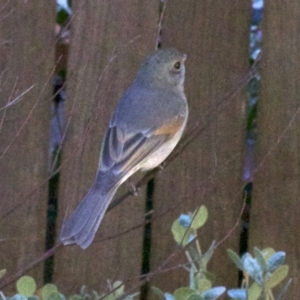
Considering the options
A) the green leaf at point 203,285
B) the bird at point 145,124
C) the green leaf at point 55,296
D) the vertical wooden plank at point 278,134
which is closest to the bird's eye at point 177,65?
the bird at point 145,124

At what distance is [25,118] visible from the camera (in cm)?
285

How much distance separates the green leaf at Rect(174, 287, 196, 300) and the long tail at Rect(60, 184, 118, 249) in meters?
0.33

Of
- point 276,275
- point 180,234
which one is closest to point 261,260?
point 276,275

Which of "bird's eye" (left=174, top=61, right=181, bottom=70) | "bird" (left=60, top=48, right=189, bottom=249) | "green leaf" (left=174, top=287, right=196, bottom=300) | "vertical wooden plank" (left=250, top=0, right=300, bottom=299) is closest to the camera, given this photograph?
"green leaf" (left=174, top=287, right=196, bottom=300)

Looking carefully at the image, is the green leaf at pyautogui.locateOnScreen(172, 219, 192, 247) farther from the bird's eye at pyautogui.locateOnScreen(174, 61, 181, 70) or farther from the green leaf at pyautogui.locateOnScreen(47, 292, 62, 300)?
the bird's eye at pyautogui.locateOnScreen(174, 61, 181, 70)

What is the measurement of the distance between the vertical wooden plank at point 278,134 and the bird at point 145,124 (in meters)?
0.37

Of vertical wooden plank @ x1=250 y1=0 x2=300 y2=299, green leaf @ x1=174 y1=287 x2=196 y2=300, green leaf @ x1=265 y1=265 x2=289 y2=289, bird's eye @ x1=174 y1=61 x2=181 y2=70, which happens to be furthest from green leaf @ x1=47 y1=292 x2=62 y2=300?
bird's eye @ x1=174 y1=61 x2=181 y2=70

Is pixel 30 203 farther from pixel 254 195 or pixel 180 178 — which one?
pixel 254 195

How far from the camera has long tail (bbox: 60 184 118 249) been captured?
213cm

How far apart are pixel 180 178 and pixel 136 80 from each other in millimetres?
495

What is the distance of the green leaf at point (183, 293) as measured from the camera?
193cm

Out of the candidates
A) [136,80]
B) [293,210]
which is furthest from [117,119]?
[293,210]

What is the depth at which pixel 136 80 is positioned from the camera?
2.98 metres

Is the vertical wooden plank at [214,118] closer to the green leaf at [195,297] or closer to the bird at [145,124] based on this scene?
the bird at [145,124]
